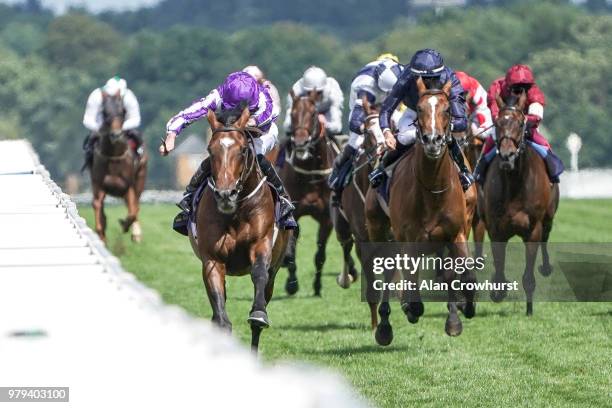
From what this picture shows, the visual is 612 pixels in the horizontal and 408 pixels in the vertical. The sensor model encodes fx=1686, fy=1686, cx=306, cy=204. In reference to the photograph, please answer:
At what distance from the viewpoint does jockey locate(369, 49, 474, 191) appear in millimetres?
12039

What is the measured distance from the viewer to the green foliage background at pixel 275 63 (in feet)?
392

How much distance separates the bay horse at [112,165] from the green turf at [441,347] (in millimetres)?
2810

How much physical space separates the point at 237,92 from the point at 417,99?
1796mm

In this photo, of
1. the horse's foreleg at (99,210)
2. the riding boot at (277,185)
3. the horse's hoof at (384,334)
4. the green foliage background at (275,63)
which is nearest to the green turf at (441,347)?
the horse's hoof at (384,334)

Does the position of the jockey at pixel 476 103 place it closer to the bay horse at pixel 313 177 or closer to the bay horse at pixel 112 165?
the bay horse at pixel 313 177

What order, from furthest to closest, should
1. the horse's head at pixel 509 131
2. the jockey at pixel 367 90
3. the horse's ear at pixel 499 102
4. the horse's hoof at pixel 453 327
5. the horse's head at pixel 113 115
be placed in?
the horse's head at pixel 113 115 < the horse's ear at pixel 499 102 < the horse's head at pixel 509 131 < the jockey at pixel 367 90 < the horse's hoof at pixel 453 327

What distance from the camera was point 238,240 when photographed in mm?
10758

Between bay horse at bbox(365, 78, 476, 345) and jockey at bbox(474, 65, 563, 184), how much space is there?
3428 mm

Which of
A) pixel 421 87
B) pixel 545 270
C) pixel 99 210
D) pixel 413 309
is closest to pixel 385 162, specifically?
pixel 413 309

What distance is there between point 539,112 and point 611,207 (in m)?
20.3

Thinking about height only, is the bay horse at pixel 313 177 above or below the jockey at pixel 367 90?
below

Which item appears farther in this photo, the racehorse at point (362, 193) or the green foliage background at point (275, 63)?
the green foliage background at point (275, 63)

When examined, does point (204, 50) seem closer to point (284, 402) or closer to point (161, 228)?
point (161, 228)

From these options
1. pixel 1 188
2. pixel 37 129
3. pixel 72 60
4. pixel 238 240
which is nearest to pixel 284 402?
pixel 1 188
